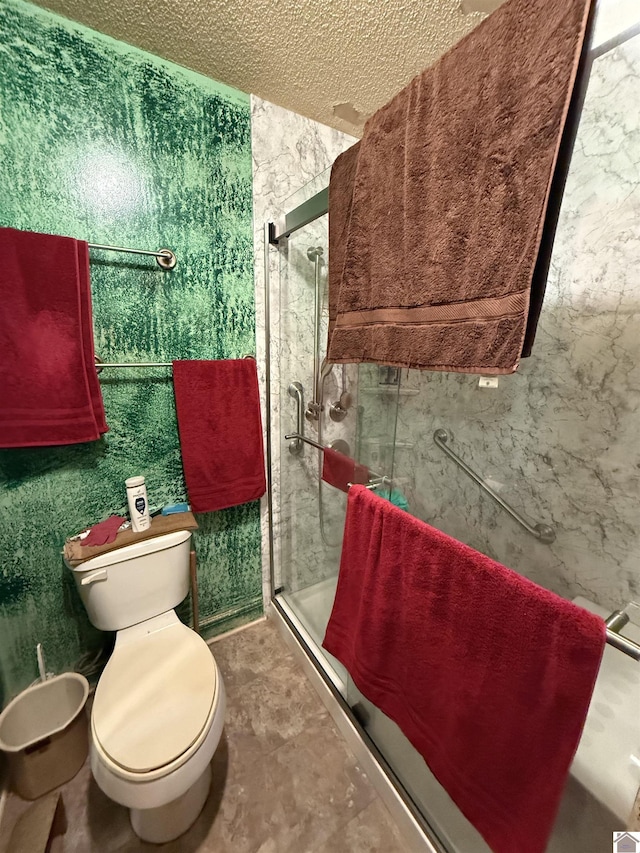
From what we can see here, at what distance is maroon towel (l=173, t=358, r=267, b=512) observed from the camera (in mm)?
1346

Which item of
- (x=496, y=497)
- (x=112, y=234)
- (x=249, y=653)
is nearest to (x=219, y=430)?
(x=112, y=234)

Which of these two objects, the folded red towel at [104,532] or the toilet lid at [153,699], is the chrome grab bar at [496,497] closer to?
the toilet lid at [153,699]

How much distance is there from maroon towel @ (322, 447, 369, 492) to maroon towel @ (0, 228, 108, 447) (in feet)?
2.85

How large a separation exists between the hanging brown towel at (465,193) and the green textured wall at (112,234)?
0.69m

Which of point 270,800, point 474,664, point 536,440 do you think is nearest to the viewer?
point 474,664

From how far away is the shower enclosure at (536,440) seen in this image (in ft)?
3.04

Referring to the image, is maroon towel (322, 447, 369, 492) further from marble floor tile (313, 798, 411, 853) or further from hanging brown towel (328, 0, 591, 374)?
marble floor tile (313, 798, 411, 853)

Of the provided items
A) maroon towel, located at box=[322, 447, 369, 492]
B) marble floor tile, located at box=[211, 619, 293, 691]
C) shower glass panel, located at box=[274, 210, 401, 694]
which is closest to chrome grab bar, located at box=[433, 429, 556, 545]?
shower glass panel, located at box=[274, 210, 401, 694]

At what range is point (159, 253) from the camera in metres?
1.20

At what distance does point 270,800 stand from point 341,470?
109 cm

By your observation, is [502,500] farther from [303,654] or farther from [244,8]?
[244,8]

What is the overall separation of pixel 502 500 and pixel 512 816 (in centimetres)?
95

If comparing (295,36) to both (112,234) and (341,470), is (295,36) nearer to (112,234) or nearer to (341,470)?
(112,234)

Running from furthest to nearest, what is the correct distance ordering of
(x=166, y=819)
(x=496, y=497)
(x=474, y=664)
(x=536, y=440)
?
(x=496, y=497) < (x=536, y=440) < (x=166, y=819) < (x=474, y=664)
